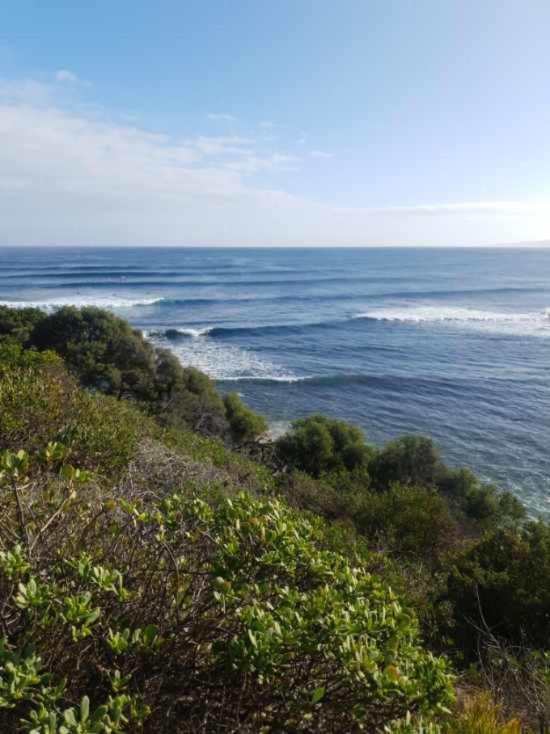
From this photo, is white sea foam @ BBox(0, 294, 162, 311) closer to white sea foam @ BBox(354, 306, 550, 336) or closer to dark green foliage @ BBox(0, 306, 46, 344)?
dark green foliage @ BBox(0, 306, 46, 344)

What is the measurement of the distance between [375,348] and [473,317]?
16436 millimetres

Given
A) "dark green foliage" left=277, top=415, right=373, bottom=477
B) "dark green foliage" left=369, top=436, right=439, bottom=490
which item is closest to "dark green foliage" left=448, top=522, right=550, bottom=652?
"dark green foliage" left=369, top=436, right=439, bottom=490

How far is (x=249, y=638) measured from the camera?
208 centimetres

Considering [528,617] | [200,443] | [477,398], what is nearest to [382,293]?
[477,398]

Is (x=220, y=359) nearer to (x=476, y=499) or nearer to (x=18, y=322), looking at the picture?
(x=18, y=322)

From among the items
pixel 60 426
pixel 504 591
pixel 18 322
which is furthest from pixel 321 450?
pixel 18 322

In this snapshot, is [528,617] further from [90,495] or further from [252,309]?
[252,309]

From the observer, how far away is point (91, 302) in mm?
44906

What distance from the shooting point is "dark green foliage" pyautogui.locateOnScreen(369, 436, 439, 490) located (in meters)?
13.7

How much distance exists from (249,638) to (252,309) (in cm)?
4395

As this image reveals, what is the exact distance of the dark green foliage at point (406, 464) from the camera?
45.0ft

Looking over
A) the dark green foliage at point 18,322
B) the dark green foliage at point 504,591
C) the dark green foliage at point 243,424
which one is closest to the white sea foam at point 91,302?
the dark green foliage at point 18,322

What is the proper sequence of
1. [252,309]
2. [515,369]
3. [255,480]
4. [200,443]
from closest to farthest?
[255,480] → [200,443] → [515,369] → [252,309]

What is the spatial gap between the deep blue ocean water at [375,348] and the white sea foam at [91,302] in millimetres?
203
